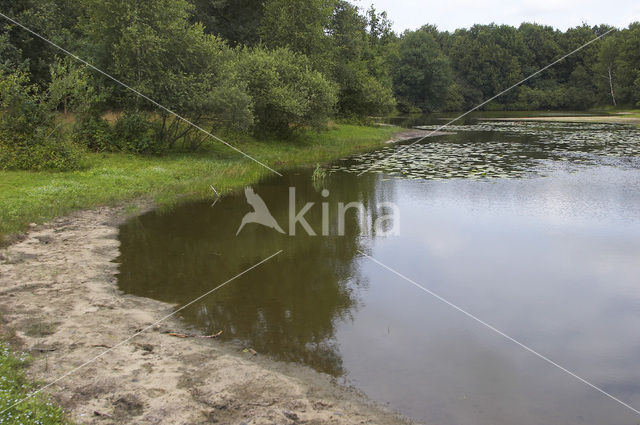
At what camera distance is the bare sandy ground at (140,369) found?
506 cm

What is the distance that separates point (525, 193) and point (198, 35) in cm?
1435

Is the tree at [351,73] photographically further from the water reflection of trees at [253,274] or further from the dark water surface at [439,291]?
the water reflection of trees at [253,274]

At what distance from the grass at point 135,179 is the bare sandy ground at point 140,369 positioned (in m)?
3.57

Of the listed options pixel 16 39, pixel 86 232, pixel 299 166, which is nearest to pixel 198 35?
pixel 299 166

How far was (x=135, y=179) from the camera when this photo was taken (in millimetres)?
16438

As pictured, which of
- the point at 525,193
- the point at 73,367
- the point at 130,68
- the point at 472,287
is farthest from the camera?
the point at 130,68

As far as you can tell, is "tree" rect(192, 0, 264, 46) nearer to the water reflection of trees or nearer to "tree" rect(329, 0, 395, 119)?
"tree" rect(329, 0, 395, 119)

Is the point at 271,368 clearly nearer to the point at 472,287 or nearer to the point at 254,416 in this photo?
the point at 254,416

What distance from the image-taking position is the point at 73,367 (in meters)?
5.75

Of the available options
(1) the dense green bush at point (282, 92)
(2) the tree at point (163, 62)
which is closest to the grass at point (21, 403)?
(2) the tree at point (163, 62)

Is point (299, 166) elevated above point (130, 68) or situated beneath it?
situated beneath

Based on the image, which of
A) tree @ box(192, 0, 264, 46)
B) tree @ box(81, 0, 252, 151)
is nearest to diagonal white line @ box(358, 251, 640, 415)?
tree @ box(81, 0, 252, 151)

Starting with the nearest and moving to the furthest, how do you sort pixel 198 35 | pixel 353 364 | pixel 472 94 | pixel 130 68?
pixel 353 364
pixel 130 68
pixel 198 35
pixel 472 94

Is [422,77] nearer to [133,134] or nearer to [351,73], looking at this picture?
[351,73]
